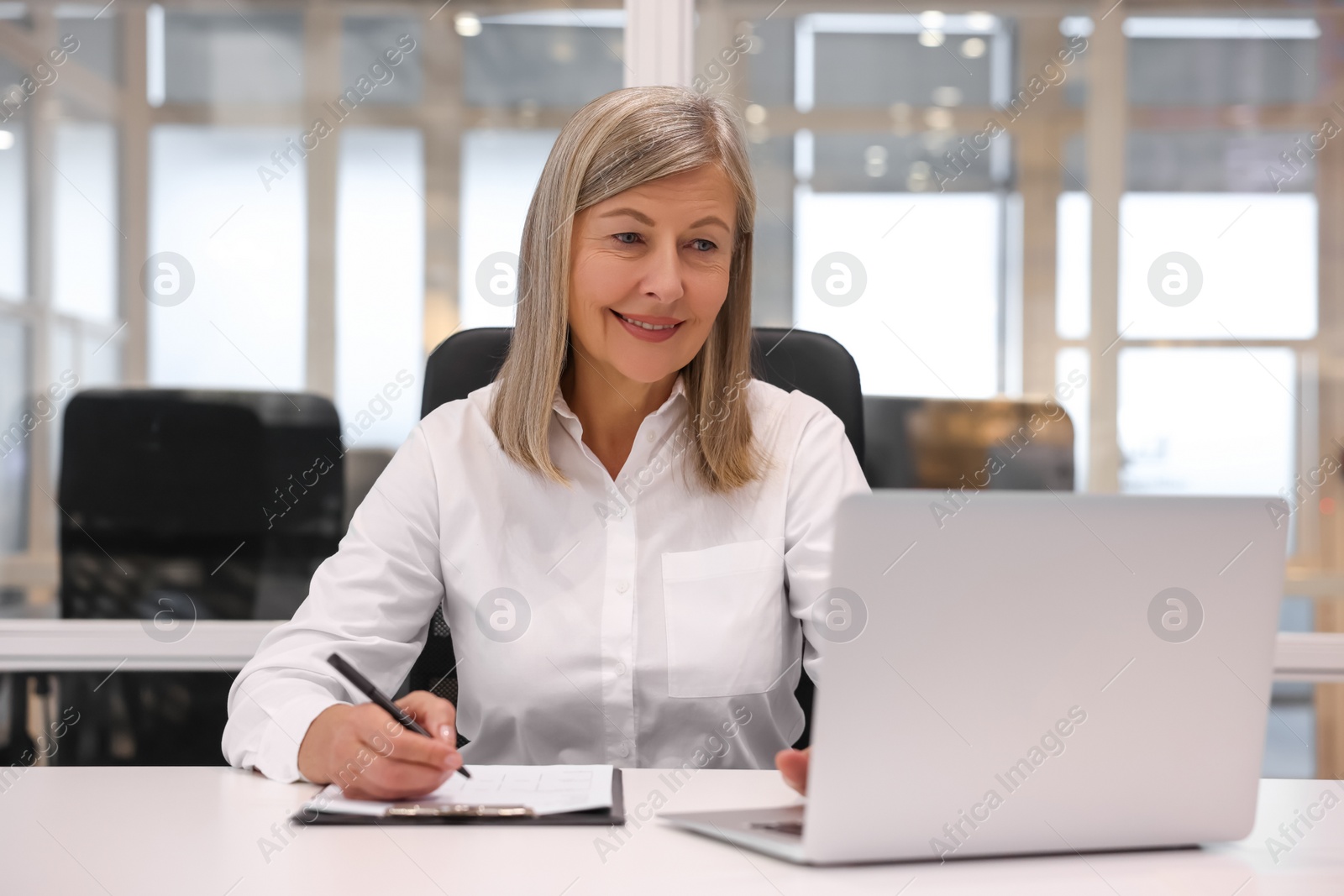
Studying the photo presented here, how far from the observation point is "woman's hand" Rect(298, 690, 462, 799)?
868 millimetres

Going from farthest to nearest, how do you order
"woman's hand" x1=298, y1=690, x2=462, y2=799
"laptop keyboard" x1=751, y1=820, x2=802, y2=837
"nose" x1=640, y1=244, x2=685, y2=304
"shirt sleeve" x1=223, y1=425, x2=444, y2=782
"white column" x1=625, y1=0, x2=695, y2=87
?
1. "white column" x1=625, y1=0, x2=695, y2=87
2. "nose" x1=640, y1=244, x2=685, y2=304
3. "shirt sleeve" x1=223, y1=425, x2=444, y2=782
4. "woman's hand" x1=298, y1=690, x2=462, y2=799
5. "laptop keyboard" x1=751, y1=820, x2=802, y2=837

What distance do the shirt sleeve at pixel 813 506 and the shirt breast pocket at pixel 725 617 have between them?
0.09ft

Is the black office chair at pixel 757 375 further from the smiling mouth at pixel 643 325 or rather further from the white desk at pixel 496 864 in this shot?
the white desk at pixel 496 864

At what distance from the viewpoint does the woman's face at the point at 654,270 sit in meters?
1.35

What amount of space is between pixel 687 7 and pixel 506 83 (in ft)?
1.25

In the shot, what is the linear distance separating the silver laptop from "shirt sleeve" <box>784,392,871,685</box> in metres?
0.62

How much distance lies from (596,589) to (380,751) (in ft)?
1.63

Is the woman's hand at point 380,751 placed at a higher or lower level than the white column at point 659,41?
lower

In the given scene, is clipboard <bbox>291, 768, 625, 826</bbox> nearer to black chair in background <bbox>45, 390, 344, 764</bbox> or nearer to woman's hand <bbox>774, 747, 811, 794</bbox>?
woman's hand <bbox>774, 747, 811, 794</bbox>

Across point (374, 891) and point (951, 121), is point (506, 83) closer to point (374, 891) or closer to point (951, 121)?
point (951, 121)

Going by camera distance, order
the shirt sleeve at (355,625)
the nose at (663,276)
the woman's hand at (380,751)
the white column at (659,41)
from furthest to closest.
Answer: the white column at (659,41), the nose at (663,276), the shirt sleeve at (355,625), the woman's hand at (380,751)

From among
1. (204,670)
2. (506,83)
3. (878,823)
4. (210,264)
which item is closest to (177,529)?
(204,670)

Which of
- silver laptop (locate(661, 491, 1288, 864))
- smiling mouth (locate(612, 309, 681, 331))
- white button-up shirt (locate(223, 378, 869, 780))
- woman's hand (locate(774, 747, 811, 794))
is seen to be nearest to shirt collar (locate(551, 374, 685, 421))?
white button-up shirt (locate(223, 378, 869, 780))

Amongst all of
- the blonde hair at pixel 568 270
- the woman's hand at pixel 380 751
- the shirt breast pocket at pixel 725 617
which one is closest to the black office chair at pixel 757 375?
the blonde hair at pixel 568 270
